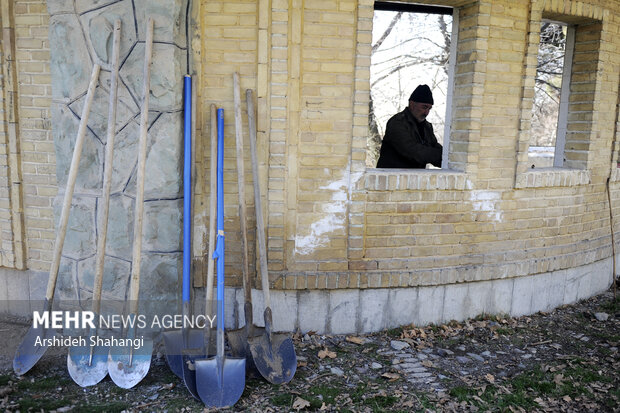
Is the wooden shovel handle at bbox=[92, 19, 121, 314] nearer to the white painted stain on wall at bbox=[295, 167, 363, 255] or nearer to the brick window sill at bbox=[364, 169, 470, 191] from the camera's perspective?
the white painted stain on wall at bbox=[295, 167, 363, 255]

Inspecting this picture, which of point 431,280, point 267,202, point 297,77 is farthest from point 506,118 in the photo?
point 267,202

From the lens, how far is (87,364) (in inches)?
134

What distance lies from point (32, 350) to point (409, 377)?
9.10 feet

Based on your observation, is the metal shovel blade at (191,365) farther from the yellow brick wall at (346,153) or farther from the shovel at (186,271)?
the yellow brick wall at (346,153)

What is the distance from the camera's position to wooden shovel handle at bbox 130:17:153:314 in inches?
135

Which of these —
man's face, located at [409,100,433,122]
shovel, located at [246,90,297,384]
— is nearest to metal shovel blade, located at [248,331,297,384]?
shovel, located at [246,90,297,384]

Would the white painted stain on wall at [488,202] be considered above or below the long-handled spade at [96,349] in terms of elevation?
above

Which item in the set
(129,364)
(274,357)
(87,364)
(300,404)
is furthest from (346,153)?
→ (87,364)

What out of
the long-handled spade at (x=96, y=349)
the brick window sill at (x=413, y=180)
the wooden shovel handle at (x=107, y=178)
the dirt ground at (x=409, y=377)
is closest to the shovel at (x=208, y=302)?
the dirt ground at (x=409, y=377)

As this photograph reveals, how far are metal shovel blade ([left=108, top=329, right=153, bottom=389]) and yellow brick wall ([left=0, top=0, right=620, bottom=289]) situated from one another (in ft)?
3.33

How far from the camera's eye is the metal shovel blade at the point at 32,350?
3.51m

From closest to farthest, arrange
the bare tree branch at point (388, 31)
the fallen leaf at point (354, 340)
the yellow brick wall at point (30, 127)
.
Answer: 1. the yellow brick wall at point (30, 127)
2. the fallen leaf at point (354, 340)
3. the bare tree branch at point (388, 31)

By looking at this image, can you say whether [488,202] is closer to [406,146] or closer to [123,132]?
[406,146]

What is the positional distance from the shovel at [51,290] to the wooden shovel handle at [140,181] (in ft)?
1.36
